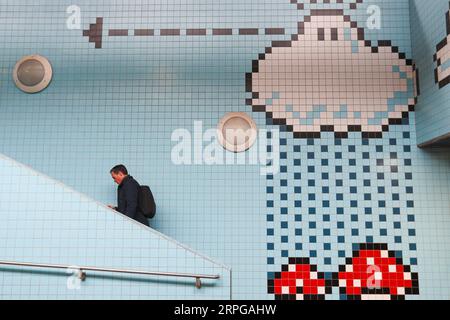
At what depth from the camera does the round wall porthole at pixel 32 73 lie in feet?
16.6

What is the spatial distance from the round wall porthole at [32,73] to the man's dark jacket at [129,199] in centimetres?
154

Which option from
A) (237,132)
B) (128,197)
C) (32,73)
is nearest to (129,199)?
(128,197)

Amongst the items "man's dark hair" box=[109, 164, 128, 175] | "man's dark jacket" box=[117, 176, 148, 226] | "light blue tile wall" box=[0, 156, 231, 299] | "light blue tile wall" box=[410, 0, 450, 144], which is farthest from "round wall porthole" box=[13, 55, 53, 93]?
"light blue tile wall" box=[410, 0, 450, 144]

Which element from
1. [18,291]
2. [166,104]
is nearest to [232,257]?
[166,104]

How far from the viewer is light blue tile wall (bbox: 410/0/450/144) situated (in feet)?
14.1

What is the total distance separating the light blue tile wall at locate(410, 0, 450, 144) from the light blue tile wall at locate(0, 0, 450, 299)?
0.17m

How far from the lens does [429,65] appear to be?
4.60 metres

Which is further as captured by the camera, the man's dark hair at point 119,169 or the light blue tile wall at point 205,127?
the light blue tile wall at point 205,127

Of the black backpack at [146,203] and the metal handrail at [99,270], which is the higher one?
the black backpack at [146,203]

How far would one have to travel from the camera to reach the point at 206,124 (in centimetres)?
494

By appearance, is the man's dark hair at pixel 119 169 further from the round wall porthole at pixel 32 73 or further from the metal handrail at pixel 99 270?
the metal handrail at pixel 99 270

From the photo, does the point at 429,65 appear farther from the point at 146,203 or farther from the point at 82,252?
the point at 82,252

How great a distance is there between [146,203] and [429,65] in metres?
3.04

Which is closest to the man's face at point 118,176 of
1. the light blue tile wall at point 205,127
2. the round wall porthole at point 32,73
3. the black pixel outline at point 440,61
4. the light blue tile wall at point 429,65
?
the light blue tile wall at point 205,127
